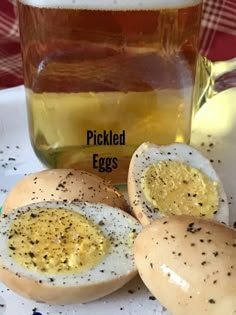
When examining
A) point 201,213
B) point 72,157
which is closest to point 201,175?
point 201,213

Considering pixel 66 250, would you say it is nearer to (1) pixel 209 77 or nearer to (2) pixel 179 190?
(2) pixel 179 190

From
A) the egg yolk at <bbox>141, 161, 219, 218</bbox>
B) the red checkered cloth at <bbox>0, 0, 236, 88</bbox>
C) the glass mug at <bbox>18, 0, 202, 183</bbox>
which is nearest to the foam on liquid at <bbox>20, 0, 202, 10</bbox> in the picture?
the glass mug at <bbox>18, 0, 202, 183</bbox>

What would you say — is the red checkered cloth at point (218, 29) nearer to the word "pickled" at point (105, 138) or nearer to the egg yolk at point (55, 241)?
the word "pickled" at point (105, 138)

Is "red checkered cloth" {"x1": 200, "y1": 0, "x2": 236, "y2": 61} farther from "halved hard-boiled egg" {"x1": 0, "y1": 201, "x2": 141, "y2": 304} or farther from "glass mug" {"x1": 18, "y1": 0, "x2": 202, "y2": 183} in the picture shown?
"halved hard-boiled egg" {"x1": 0, "y1": 201, "x2": 141, "y2": 304}

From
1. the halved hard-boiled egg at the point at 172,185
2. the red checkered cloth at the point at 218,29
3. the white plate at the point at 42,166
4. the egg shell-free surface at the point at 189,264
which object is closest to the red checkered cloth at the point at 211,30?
the red checkered cloth at the point at 218,29

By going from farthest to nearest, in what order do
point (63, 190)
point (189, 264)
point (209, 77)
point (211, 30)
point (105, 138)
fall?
point (211, 30)
point (209, 77)
point (105, 138)
point (63, 190)
point (189, 264)

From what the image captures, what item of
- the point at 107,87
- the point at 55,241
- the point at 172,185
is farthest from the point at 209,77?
the point at 55,241
